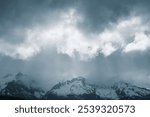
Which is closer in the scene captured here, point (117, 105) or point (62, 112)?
point (62, 112)

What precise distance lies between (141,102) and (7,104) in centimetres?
2421

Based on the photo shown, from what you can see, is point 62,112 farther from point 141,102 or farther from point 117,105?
point 141,102

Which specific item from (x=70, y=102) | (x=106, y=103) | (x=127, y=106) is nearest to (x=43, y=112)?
(x=70, y=102)

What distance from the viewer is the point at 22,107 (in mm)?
54094

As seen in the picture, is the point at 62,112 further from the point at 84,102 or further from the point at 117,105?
the point at 117,105

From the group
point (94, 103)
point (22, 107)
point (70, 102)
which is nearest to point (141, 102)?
point (94, 103)

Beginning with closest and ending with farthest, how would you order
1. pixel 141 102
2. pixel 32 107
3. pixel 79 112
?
1. pixel 79 112
2. pixel 32 107
3. pixel 141 102

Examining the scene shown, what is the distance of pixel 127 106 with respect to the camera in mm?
54000

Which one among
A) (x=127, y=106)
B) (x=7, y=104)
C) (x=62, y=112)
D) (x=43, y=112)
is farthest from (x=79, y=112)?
(x=7, y=104)

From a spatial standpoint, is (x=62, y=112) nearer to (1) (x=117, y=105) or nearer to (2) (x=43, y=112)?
(2) (x=43, y=112)

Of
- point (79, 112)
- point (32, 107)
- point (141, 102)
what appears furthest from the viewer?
Result: point (141, 102)

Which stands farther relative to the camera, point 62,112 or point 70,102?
point 70,102

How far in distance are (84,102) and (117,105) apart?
221 inches

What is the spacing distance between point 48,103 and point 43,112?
15.4 ft
